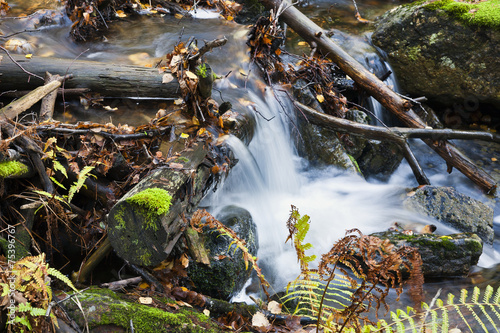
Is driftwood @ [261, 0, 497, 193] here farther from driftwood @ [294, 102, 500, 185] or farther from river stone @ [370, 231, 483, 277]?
river stone @ [370, 231, 483, 277]

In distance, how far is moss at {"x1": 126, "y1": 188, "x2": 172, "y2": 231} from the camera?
Answer: 9.89 feet

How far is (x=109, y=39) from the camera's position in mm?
6656

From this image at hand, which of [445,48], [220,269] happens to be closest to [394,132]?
[445,48]

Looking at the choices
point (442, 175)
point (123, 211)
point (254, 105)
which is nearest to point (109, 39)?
point (254, 105)

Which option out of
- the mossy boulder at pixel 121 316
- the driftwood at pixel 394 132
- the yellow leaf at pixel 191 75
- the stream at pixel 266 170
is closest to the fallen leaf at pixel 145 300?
the mossy boulder at pixel 121 316

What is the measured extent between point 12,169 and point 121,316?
1558 mm

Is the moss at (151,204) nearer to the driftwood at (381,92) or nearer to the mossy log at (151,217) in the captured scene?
the mossy log at (151,217)

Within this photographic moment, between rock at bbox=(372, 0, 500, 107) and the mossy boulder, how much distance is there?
7.26 m

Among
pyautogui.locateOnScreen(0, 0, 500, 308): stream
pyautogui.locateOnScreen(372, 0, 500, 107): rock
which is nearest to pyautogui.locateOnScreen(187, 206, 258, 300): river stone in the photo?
pyautogui.locateOnScreen(0, 0, 500, 308): stream

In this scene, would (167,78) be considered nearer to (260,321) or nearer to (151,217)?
(151,217)

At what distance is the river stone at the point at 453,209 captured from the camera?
5883 mm

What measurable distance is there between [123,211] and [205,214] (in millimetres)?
1178

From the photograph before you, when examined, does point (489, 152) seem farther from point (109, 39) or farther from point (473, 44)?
point (109, 39)

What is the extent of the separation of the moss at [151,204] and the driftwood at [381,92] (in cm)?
489
